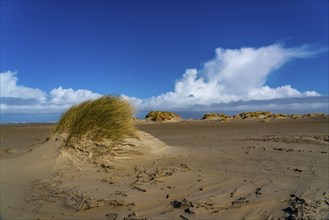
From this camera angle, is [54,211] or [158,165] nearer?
[54,211]

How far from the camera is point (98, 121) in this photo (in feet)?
30.1

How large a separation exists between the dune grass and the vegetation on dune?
2293 cm

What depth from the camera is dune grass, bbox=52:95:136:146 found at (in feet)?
30.0

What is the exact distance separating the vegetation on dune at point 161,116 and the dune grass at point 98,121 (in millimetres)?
22930

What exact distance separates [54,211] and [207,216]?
2439 mm

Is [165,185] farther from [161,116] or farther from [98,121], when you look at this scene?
[161,116]

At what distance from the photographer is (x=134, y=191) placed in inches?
262

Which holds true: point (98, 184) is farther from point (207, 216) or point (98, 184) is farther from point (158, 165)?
point (207, 216)

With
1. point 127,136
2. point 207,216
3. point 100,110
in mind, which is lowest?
point 207,216

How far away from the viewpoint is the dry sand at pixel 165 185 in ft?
18.6

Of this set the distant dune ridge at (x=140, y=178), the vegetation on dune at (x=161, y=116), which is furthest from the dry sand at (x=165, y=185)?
the vegetation on dune at (x=161, y=116)

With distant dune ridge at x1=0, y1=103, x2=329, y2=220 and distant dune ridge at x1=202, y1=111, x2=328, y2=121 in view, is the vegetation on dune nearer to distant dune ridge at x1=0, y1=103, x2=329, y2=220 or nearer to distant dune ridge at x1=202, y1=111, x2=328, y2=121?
distant dune ridge at x1=202, y1=111, x2=328, y2=121

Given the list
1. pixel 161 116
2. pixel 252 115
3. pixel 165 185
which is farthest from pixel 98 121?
pixel 252 115

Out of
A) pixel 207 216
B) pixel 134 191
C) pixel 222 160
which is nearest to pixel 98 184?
pixel 134 191
